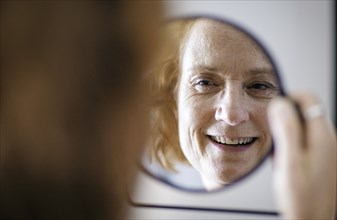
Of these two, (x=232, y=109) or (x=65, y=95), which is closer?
(x=65, y=95)

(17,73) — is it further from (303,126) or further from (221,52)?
(221,52)

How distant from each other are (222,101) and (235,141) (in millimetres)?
101

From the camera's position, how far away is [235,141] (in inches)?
36.9

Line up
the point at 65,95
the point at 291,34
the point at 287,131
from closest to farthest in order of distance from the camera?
1. the point at 65,95
2. the point at 287,131
3. the point at 291,34

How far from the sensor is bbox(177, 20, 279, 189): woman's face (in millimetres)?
900

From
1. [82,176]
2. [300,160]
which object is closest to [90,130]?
[82,176]

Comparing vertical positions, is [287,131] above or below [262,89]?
below

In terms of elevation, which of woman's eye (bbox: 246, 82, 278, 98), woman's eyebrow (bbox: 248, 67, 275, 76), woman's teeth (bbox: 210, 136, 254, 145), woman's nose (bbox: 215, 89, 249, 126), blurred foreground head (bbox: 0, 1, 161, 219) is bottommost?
blurred foreground head (bbox: 0, 1, 161, 219)

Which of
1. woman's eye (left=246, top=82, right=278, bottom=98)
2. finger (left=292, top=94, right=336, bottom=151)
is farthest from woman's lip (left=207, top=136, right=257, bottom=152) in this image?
finger (left=292, top=94, right=336, bottom=151)

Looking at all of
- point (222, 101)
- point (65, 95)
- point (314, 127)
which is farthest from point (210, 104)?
point (65, 95)

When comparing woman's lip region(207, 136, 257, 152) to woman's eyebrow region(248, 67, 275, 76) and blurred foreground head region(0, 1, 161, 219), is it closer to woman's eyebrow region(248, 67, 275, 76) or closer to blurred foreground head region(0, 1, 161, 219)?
woman's eyebrow region(248, 67, 275, 76)

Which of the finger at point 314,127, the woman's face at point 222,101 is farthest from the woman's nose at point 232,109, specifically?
the finger at point 314,127

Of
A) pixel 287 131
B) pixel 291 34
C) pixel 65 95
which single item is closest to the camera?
pixel 65 95

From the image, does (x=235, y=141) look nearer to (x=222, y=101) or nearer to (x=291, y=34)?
(x=222, y=101)
